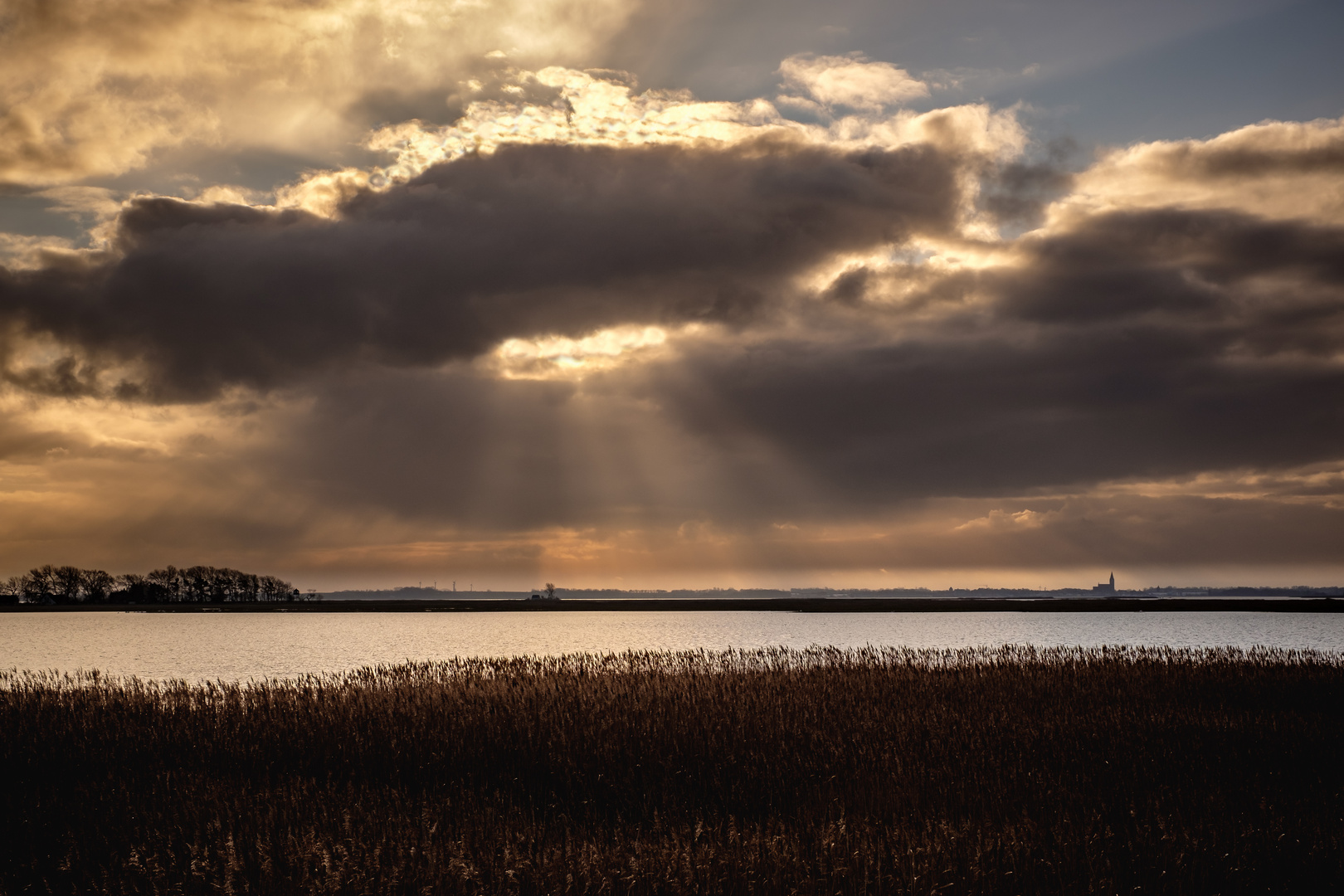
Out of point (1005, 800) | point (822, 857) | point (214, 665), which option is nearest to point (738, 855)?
point (822, 857)

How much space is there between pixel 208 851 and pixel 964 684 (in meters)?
20.6

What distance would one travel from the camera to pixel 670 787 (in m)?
14.1

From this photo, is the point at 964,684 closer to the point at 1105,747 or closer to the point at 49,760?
the point at 1105,747

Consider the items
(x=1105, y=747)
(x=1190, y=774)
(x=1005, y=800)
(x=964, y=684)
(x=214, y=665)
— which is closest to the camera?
(x=1005, y=800)

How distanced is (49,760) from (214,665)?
3997 centimetres

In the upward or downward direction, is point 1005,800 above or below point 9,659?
above

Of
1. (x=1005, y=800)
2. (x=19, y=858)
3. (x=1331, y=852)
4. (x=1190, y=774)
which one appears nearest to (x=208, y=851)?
(x=19, y=858)

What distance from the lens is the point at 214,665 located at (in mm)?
52844

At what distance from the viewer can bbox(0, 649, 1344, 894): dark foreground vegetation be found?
30.1ft

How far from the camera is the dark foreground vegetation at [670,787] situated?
916 cm

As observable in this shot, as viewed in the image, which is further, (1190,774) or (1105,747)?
(1105,747)

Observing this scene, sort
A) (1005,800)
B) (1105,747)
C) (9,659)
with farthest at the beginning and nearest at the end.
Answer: (9,659)
(1105,747)
(1005,800)

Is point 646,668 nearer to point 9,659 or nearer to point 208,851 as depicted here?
point 208,851

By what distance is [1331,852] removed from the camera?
9.68m
